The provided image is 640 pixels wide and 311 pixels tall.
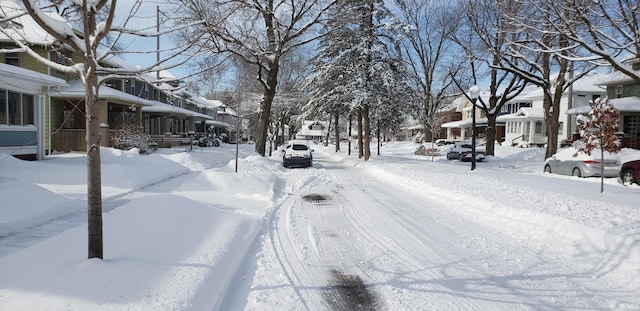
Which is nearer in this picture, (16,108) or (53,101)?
(16,108)

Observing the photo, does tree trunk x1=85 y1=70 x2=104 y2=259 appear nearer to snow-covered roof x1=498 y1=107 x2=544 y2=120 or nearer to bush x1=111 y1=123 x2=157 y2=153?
bush x1=111 y1=123 x2=157 y2=153

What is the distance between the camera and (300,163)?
2350 centimetres

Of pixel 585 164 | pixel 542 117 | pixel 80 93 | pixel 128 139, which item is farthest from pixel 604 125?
pixel 542 117

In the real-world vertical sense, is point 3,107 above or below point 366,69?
below

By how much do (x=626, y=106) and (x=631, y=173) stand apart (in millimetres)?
15752

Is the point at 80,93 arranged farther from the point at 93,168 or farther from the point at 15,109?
the point at 93,168

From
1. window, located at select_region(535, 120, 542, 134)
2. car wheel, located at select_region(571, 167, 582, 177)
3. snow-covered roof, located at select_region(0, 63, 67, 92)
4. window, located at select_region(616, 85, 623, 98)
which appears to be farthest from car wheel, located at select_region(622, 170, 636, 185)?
window, located at select_region(535, 120, 542, 134)

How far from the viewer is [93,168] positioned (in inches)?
177

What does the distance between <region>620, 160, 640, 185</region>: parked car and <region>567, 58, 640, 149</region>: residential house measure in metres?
14.0

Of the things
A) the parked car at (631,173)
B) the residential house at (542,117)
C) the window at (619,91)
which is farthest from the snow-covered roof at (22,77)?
the residential house at (542,117)

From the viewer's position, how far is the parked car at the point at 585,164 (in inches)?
658

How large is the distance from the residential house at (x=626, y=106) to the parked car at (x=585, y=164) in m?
10.5

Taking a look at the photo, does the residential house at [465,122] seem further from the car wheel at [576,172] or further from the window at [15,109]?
the window at [15,109]

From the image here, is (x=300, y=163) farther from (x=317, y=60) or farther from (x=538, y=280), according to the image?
(x=538, y=280)
